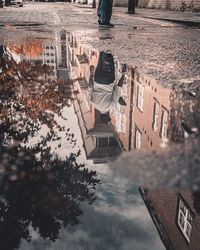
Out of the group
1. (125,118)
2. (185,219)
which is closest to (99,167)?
(185,219)

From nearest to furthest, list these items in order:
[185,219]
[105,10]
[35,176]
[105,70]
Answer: [185,219], [35,176], [105,70], [105,10]

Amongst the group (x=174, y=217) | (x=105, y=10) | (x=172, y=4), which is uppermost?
(x=172, y=4)

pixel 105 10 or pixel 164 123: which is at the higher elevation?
pixel 105 10

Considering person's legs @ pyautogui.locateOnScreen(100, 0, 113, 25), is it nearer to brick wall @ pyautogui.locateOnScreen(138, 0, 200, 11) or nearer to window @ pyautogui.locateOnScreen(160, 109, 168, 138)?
window @ pyautogui.locateOnScreen(160, 109, 168, 138)

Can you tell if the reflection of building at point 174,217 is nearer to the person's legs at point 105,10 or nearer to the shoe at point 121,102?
the shoe at point 121,102

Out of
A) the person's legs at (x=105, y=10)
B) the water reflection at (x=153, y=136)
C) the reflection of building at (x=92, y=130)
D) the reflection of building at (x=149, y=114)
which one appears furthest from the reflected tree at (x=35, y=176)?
the person's legs at (x=105, y=10)

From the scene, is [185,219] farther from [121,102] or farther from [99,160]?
[121,102]

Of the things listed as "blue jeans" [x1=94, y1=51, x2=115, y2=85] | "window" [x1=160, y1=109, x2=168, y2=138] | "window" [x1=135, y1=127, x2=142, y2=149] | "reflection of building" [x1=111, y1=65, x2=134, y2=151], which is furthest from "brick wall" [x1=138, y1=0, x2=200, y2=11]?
"window" [x1=135, y1=127, x2=142, y2=149]

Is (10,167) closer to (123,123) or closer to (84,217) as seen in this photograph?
(84,217)
